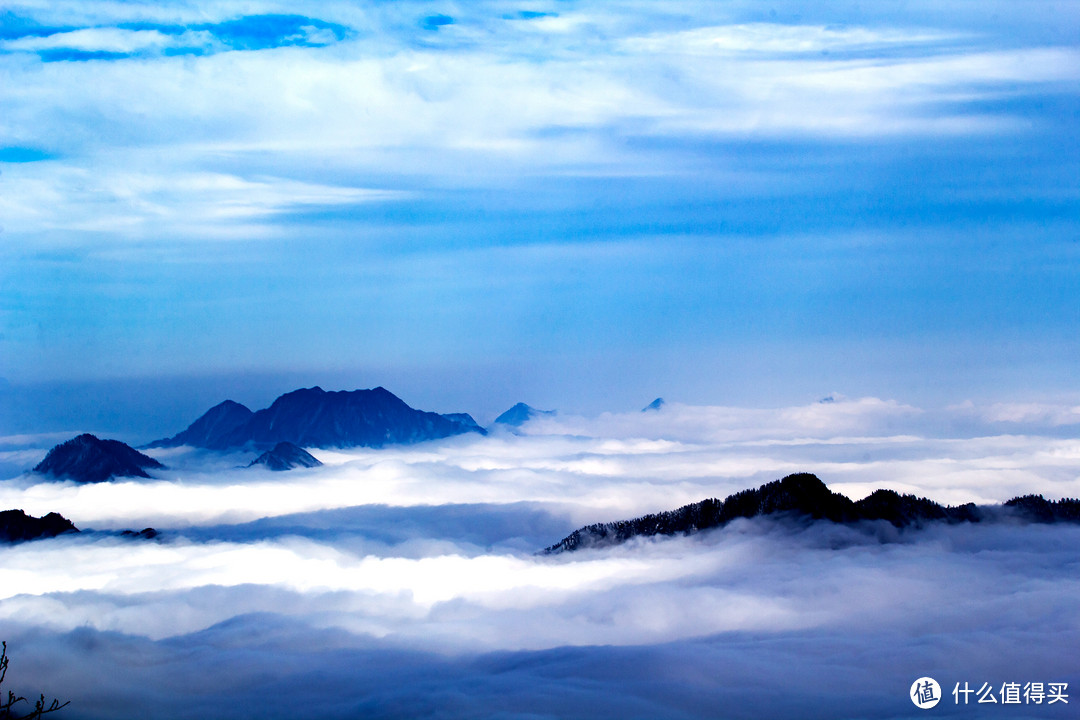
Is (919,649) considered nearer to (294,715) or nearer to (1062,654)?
(1062,654)

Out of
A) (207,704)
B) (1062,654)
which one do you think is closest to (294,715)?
(207,704)

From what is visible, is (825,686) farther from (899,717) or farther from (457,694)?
(457,694)

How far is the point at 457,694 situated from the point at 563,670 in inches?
1067

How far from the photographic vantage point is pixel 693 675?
19412cm

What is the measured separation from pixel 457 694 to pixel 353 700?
2343 cm

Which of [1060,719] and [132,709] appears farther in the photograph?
[132,709]

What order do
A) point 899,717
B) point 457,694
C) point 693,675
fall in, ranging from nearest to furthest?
point 899,717 → point 457,694 → point 693,675

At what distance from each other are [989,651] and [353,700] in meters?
127

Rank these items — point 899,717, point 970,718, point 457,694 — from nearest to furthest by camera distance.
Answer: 1. point 970,718
2. point 899,717
3. point 457,694

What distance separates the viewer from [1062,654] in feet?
612

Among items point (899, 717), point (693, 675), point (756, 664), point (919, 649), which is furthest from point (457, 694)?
point (919, 649)

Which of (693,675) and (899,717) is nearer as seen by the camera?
(899,717)

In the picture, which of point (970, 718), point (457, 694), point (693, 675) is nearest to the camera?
point (970, 718)

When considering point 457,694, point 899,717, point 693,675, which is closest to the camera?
point 899,717
